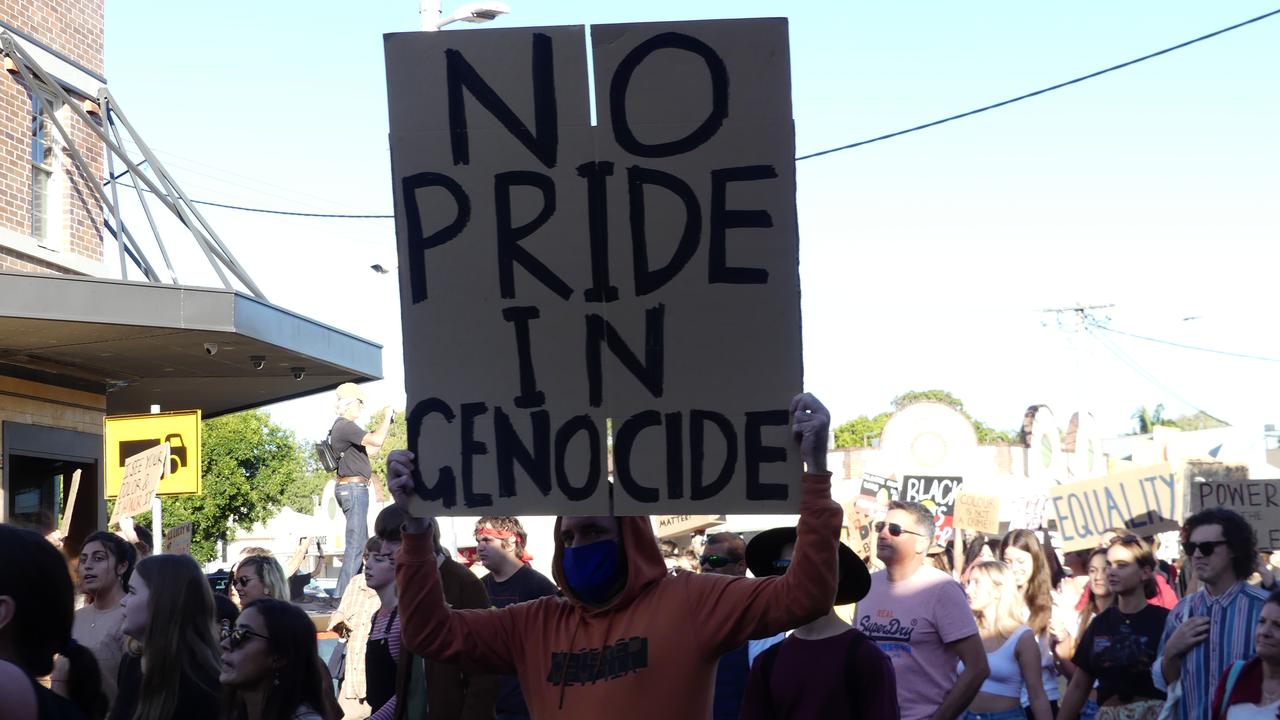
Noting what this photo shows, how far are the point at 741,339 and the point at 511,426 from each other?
70cm

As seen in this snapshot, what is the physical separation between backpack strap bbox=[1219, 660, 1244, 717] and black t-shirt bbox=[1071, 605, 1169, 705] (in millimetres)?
1560

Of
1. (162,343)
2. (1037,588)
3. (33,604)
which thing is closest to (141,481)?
(162,343)

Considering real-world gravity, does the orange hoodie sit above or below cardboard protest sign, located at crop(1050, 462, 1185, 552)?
above

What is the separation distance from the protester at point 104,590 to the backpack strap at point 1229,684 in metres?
4.77

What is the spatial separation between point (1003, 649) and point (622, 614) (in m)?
4.50

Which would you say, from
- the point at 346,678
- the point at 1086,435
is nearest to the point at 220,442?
the point at 1086,435

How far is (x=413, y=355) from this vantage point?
165 inches

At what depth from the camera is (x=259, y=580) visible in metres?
7.31

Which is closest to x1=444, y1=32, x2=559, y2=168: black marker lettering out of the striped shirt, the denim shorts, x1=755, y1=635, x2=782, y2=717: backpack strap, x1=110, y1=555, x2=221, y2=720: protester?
x1=110, y1=555, x2=221, y2=720: protester

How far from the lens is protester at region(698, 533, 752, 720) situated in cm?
748

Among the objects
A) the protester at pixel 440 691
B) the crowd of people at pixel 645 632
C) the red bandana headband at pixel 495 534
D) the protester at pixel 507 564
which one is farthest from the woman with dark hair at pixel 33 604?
the red bandana headband at pixel 495 534

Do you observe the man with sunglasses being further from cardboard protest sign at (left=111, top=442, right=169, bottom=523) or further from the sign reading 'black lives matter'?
cardboard protest sign at (left=111, top=442, right=169, bottom=523)

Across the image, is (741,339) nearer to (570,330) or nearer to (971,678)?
(570,330)

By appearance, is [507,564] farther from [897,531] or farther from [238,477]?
[238,477]
